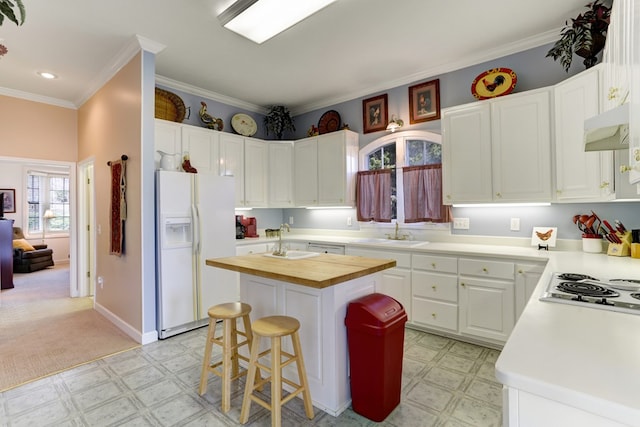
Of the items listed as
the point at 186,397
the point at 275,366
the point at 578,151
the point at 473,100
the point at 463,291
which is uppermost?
the point at 473,100

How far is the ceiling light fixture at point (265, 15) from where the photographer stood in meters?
2.35

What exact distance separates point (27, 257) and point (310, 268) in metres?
7.57

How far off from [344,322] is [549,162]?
2276 mm

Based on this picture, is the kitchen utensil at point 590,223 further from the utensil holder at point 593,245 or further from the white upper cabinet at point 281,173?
the white upper cabinet at point 281,173

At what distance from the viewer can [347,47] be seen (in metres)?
3.23

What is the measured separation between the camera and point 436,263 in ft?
10.5

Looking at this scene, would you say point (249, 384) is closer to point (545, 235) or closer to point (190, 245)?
point (190, 245)

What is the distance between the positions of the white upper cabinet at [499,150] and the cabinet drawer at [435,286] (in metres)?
0.81

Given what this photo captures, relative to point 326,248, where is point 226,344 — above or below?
below

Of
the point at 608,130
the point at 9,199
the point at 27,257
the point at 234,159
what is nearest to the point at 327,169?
the point at 234,159

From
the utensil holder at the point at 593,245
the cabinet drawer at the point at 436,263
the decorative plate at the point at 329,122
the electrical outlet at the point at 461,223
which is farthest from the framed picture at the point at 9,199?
the utensil holder at the point at 593,245

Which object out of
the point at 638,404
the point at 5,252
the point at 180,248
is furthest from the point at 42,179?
the point at 638,404

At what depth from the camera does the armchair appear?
6688 millimetres

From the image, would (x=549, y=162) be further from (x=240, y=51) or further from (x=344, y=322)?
(x=240, y=51)
